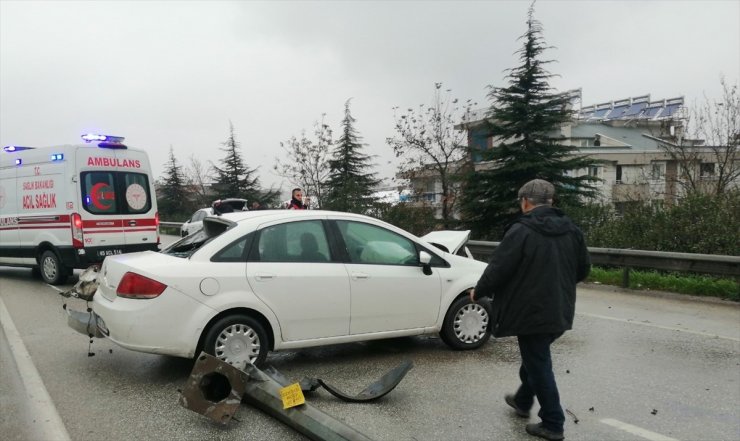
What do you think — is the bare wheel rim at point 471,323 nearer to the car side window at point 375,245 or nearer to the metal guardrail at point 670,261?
the car side window at point 375,245

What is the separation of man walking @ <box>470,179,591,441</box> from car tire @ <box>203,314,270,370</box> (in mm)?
2168

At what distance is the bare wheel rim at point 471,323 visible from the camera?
5.97 meters

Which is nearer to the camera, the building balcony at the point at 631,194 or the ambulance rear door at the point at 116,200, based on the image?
the ambulance rear door at the point at 116,200

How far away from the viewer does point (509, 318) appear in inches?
150

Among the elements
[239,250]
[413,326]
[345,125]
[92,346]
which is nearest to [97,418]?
[239,250]

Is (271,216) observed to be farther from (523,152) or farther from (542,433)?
(523,152)

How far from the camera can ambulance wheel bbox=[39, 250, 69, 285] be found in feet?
34.5

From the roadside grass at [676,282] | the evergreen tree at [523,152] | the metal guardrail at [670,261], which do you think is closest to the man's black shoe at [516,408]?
the metal guardrail at [670,261]

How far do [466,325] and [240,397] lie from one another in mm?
2751

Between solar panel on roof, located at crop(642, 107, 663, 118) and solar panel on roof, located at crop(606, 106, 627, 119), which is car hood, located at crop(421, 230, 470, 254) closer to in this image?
solar panel on roof, located at crop(642, 107, 663, 118)

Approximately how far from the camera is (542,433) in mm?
3838

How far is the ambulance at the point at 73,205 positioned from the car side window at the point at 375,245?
6.24 m

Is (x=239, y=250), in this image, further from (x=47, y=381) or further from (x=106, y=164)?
(x=106, y=164)

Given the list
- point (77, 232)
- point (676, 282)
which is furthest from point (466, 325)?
point (77, 232)
